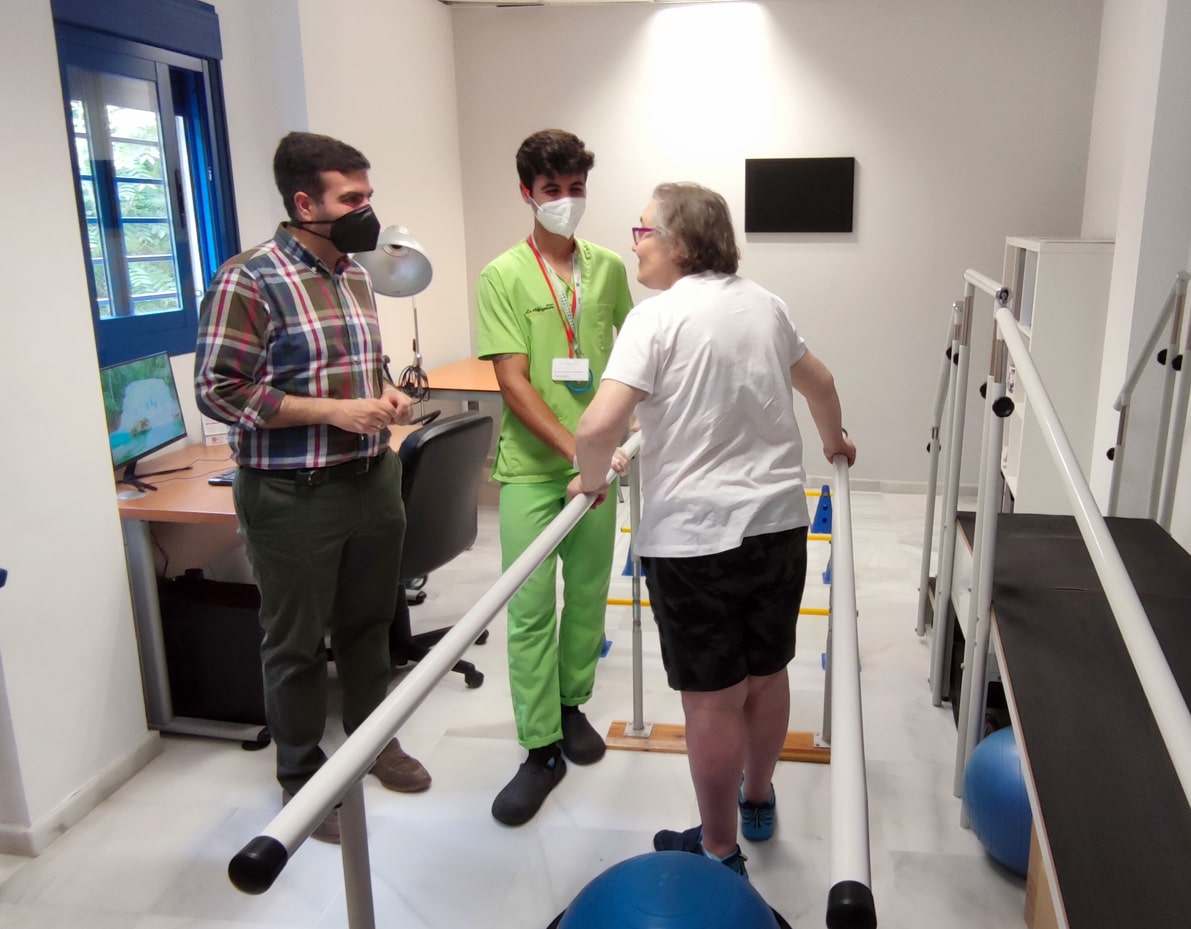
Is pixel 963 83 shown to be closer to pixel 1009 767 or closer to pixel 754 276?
pixel 754 276

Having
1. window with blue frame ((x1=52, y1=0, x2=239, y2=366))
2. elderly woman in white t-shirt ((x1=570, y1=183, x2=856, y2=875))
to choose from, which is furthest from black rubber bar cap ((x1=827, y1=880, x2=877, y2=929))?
window with blue frame ((x1=52, y1=0, x2=239, y2=366))

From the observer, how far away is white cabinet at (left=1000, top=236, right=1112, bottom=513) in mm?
3562

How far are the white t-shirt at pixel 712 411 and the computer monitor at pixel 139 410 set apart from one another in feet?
5.45

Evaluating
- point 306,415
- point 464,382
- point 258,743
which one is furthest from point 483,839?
point 464,382

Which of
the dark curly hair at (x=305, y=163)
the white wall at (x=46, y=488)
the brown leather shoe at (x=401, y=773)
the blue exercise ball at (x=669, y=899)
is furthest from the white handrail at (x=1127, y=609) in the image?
the white wall at (x=46, y=488)

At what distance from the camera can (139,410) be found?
279cm

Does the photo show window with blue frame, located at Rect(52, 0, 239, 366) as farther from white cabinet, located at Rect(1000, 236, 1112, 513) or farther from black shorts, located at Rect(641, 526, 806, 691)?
white cabinet, located at Rect(1000, 236, 1112, 513)

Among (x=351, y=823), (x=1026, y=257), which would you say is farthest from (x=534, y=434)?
(x=1026, y=257)

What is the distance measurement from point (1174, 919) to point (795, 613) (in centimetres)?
77

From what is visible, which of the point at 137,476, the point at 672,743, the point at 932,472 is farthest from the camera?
the point at 932,472

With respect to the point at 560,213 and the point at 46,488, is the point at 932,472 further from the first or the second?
the point at 46,488

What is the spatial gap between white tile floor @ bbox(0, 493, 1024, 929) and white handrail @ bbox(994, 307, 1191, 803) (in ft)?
3.48

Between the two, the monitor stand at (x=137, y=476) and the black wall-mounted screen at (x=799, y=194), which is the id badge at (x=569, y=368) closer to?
the monitor stand at (x=137, y=476)

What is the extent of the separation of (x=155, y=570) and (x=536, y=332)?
4.26 ft
